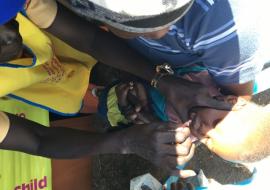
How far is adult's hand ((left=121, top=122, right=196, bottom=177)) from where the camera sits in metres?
1.02

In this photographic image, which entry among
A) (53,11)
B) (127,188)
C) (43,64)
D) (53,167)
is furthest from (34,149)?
(127,188)

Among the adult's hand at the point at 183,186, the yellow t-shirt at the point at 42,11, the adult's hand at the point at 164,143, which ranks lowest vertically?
the adult's hand at the point at 183,186

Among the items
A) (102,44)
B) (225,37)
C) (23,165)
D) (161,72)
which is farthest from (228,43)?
(23,165)

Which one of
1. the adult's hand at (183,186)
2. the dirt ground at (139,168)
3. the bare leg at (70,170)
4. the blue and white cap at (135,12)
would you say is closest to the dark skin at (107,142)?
the blue and white cap at (135,12)

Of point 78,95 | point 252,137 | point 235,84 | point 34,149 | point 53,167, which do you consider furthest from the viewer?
point 53,167

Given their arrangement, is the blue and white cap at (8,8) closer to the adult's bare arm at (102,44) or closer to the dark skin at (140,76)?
the dark skin at (140,76)

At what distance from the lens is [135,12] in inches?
32.1

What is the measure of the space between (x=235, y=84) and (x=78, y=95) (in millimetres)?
601

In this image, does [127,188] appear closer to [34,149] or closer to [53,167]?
[53,167]

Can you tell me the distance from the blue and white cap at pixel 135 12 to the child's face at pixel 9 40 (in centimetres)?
21

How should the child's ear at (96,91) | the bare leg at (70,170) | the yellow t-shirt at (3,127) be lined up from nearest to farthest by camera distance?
the yellow t-shirt at (3,127), the child's ear at (96,91), the bare leg at (70,170)

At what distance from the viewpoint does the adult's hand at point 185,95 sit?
106cm

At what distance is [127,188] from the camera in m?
1.94

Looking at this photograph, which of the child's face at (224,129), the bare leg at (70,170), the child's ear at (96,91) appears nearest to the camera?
the child's face at (224,129)
